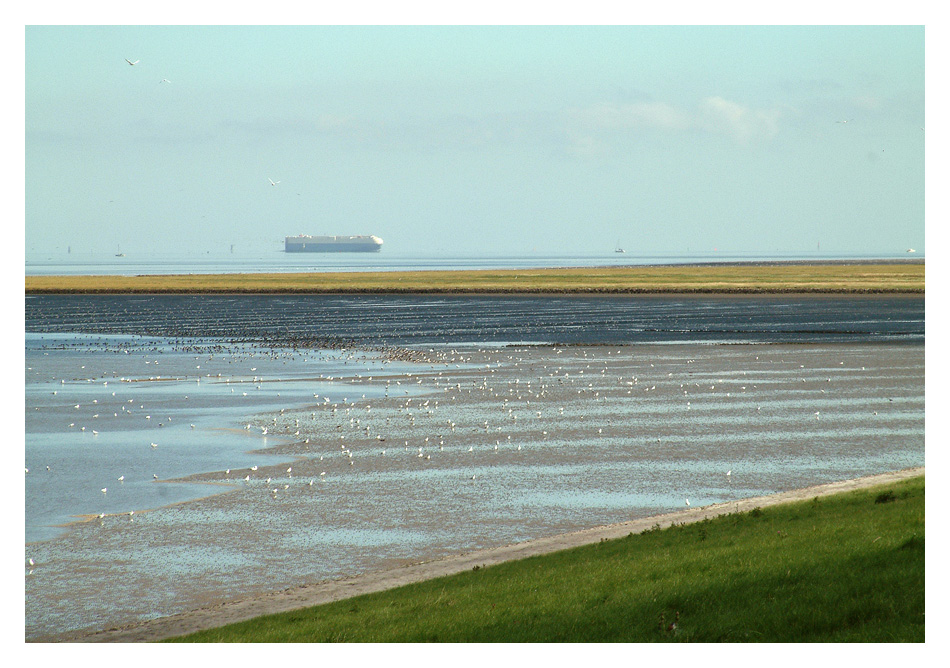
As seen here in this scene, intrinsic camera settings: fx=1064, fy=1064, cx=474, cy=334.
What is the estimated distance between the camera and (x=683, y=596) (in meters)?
13.3

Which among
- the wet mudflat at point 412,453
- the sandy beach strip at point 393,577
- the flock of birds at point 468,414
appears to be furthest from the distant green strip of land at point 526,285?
the sandy beach strip at point 393,577

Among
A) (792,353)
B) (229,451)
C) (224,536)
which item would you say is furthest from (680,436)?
(792,353)

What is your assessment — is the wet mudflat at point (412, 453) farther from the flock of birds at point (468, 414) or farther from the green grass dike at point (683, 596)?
the green grass dike at point (683, 596)

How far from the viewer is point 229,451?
29.2 metres

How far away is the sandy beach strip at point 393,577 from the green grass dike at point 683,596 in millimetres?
625

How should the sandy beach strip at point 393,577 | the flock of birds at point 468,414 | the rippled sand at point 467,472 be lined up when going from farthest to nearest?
the flock of birds at point 468,414 < the rippled sand at point 467,472 < the sandy beach strip at point 393,577

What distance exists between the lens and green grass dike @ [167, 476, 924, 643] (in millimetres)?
11953

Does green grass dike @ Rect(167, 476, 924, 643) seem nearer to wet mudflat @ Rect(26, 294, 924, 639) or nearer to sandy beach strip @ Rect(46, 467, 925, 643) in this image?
sandy beach strip @ Rect(46, 467, 925, 643)

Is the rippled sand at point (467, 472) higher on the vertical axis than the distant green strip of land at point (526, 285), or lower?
lower

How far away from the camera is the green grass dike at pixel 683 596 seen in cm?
1195

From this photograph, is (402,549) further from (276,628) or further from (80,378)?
(80,378)

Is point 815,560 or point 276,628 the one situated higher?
point 815,560

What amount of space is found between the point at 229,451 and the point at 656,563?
16.4 metres

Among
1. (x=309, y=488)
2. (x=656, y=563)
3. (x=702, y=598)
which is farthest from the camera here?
(x=309, y=488)
